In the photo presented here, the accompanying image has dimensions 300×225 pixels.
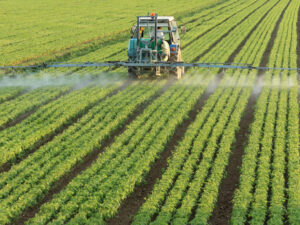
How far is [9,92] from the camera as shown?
15.8m

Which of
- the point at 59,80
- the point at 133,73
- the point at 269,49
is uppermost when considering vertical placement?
the point at 269,49

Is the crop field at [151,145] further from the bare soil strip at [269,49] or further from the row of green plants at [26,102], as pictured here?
the bare soil strip at [269,49]

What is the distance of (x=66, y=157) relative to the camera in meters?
9.77

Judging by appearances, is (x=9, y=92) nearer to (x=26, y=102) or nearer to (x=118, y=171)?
(x=26, y=102)

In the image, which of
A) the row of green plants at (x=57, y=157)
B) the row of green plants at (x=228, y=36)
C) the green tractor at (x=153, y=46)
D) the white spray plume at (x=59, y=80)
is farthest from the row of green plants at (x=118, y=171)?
the row of green plants at (x=228, y=36)

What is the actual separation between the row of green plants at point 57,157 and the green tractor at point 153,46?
2535mm

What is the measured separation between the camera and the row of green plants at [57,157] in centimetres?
800

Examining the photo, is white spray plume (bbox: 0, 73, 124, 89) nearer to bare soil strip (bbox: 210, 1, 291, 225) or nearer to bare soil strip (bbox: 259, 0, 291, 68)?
bare soil strip (bbox: 210, 1, 291, 225)

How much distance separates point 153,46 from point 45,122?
698 cm

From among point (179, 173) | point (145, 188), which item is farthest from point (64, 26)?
point (145, 188)

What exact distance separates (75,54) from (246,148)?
62.6 feet

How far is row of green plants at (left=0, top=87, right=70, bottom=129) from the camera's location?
42.8 feet

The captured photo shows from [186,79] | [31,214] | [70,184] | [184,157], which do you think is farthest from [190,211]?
[186,79]

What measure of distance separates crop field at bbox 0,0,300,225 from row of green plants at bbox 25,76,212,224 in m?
0.03
